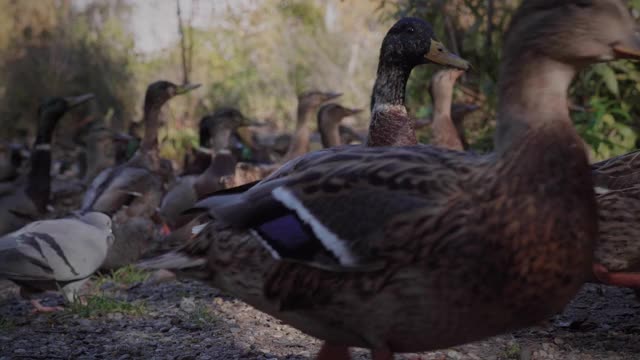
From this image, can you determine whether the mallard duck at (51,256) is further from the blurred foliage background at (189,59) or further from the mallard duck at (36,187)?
the blurred foliage background at (189,59)

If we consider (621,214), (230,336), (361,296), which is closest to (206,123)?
(230,336)

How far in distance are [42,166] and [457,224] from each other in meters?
8.12

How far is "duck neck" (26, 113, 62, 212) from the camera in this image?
9234 millimetres

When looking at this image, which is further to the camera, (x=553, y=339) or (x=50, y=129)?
(x=50, y=129)

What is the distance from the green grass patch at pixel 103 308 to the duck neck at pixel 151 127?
4.51 m

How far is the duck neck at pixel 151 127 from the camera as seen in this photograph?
10.0 m

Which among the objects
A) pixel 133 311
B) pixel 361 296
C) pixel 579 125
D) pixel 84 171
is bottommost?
pixel 84 171

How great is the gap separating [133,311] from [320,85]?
15763 millimetres

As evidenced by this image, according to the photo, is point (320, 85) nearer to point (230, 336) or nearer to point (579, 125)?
point (579, 125)

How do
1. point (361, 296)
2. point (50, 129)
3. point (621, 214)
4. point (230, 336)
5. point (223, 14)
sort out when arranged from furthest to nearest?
1. point (223, 14)
2. point (50, 129)
3. point (230, 336)
4. point (621, 214)
5. point (361, 296)

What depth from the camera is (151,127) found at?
10.3m

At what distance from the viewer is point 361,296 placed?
8.33ft

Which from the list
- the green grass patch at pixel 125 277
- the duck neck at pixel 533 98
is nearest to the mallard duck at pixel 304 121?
the green grass patch at pixel 125 277

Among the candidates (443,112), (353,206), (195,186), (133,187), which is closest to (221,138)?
(195,186)
